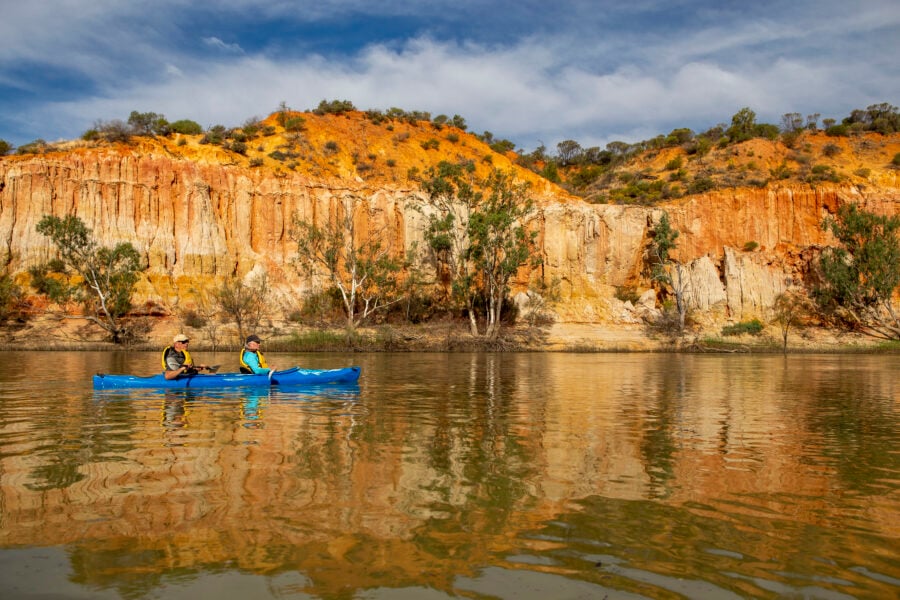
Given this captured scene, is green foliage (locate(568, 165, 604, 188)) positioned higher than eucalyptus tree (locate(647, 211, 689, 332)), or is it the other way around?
green foliage (locate(568, 165, 604, 188))

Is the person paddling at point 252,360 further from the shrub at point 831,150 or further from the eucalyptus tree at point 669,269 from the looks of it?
the shrub at point 831,150

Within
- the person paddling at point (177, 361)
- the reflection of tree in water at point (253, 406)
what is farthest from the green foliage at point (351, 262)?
the reflection of tree in water at point (253, 406)

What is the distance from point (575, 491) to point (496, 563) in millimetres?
2300

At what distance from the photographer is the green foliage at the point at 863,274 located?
45281 millimetres

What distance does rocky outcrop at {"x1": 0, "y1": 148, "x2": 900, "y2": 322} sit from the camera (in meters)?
46.1

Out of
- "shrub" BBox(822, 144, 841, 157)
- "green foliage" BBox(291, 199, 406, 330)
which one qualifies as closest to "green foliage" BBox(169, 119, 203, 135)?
"green foliage" BBox(291, 199, 406, 330)

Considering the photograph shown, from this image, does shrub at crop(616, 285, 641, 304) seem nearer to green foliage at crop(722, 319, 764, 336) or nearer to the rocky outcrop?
the rocky outcrop

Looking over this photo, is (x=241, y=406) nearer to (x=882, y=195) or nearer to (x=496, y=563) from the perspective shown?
(x=496, y=563)

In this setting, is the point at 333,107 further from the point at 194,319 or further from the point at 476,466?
the point at 476,466

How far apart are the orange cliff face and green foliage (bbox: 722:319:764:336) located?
6.56 feet

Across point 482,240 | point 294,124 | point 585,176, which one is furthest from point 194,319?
point 585,176

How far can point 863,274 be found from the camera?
4672 cm

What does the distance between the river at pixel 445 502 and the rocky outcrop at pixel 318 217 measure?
3552 cm

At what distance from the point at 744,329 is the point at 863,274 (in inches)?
363
